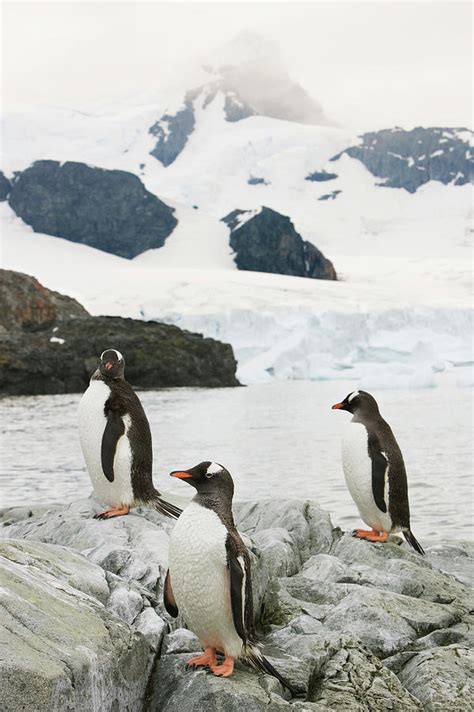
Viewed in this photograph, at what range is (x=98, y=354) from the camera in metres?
30.1

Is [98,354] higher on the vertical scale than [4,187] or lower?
lower

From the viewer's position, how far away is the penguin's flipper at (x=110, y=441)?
5070mm

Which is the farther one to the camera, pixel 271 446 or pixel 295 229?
pixel 295 229

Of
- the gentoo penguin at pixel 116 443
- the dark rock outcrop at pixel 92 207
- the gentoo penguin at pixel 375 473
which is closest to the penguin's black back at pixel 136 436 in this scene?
the gentoo penguin at pixel 116 443

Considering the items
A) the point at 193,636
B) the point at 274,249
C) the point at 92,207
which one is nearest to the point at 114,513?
the point at 193,636

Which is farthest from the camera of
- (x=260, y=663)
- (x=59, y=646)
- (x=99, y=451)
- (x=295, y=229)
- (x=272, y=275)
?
(x=295, y=229)

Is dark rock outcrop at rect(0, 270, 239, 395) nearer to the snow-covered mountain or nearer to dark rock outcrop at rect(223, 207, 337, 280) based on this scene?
the snow-covered mountain

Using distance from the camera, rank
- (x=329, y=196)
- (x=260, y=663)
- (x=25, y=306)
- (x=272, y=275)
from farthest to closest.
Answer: (x=329, y=196), (x=272, y=275), (x=25, y=306), (x=260, y=663)

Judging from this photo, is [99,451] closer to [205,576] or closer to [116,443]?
[116,443]

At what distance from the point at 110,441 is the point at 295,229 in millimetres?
64188

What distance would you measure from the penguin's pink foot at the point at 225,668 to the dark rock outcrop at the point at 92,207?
7125cm

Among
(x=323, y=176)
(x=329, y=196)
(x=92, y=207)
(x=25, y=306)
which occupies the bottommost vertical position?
(x=25, y=306)

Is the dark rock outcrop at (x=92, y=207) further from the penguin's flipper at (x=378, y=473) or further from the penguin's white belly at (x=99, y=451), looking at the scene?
the penguin's white belly at (x=99, y=451)

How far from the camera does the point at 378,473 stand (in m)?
5.82
